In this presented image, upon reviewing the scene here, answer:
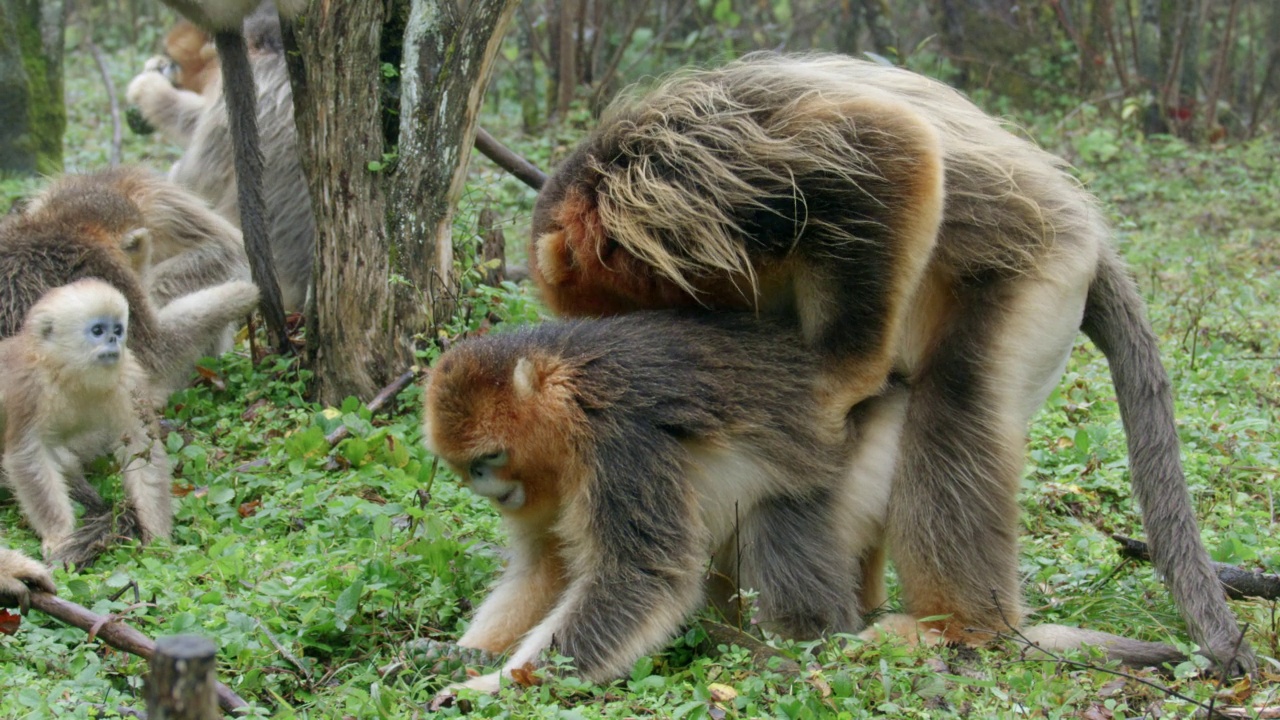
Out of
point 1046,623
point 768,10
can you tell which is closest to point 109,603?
point 1046,623

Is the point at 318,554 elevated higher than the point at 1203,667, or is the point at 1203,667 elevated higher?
the point at 1203,667

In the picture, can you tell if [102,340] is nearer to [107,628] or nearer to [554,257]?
[107,628]

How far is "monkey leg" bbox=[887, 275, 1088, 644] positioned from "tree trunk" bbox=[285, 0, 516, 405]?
250 centimetres

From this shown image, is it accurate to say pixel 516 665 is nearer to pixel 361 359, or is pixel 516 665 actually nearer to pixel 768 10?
pixel 361 359

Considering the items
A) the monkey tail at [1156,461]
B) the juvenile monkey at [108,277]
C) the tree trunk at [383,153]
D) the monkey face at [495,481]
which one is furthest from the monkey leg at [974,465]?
the juvenile monkey at [108,277]

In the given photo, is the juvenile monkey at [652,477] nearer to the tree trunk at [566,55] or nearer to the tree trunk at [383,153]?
the tree trunk at [383,153]

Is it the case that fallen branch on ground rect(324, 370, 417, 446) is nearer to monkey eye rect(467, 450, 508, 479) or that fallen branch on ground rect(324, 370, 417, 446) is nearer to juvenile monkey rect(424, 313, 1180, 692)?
juvenile monkey rect(424, 313, 1180, 692)

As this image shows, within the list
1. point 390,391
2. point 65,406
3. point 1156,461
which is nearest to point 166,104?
point 390,391

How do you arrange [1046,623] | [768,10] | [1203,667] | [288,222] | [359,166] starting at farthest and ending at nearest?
[768,10]
[288,222]
[359,166]
[1046,623]
[1203,667]

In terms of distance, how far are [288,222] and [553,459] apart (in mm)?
4424

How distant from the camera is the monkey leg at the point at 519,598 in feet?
14.2

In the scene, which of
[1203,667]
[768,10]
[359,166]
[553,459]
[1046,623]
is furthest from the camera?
[768,10]

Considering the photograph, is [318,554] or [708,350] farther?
[318,554]

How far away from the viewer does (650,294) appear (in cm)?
448
